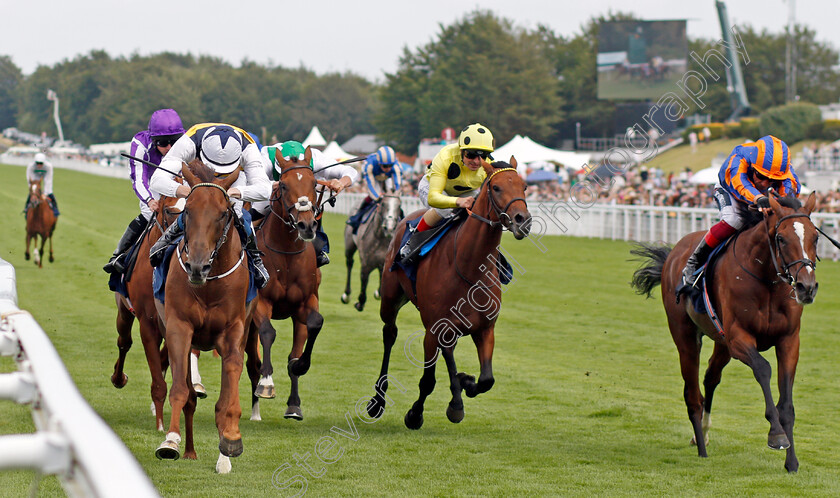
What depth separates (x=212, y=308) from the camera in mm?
5566

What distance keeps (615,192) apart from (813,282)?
2284 centimetres

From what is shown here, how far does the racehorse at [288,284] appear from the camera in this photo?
23.9 feet

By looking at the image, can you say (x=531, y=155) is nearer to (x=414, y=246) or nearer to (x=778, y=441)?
(x=414, y=246)

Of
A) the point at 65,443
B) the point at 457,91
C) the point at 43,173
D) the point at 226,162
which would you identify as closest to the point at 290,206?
the point at 226,162

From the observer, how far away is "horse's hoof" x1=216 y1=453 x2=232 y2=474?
5613mm

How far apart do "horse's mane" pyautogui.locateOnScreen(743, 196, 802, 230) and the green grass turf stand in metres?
1.47

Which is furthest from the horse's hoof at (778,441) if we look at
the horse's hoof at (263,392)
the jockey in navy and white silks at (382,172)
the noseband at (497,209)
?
the jockey in navy and white silks at (382,172)

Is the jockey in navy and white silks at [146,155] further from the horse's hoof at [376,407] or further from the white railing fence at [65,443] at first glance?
the white railing fence at [65,443]

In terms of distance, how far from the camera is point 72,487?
1.79 m

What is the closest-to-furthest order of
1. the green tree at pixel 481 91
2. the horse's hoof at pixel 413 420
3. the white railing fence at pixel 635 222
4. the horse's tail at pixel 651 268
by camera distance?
1. the horse's hoof at pixel 413 420
2. the horse's tail at pixel 651 268
3. the white railing fence at pixel 635 222
4. the green tree at pixel 481 91

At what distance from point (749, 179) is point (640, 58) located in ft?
138

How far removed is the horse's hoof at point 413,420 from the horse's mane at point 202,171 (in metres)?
2.38

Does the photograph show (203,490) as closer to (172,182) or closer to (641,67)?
(172,182)

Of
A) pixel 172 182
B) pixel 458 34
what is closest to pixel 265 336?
pixel 172 182
